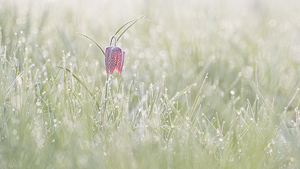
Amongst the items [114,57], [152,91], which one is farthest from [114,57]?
[152,91]

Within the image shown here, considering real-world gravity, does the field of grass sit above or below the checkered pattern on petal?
below

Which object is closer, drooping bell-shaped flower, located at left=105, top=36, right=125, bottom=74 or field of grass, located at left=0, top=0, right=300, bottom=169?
field of grass, located at left=0, top=0, right=300, bottom=169

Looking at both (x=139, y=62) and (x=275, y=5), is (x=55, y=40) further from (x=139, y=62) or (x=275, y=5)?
(x=275, y=5)

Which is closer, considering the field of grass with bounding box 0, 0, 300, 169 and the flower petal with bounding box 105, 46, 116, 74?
the field of grass with bounding box 0, 0, 300, 169

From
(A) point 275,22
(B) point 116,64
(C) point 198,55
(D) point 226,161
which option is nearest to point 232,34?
(C) point 198,55

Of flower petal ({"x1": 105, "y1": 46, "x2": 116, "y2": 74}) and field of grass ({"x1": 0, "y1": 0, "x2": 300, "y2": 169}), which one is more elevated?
flower petal ({"x1": 105, "y1": 46, "x2": 116, "y2": 74})

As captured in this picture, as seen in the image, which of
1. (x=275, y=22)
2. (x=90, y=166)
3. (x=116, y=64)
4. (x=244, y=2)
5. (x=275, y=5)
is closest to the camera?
(x=90, y=166)

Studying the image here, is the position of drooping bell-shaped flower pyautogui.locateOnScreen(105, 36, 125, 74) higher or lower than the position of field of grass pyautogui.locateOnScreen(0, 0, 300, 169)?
higher

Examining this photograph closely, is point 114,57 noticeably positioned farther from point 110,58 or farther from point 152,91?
point 152,91
